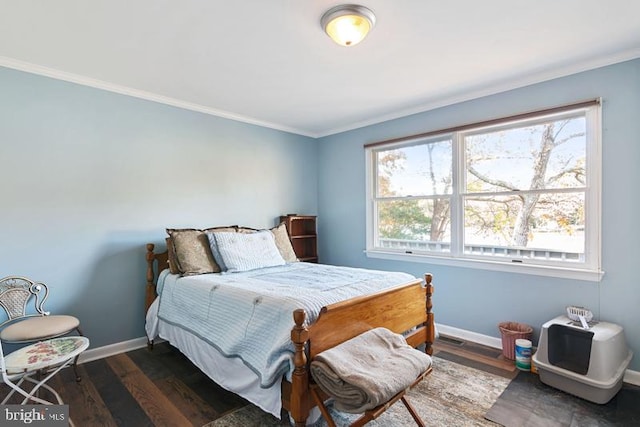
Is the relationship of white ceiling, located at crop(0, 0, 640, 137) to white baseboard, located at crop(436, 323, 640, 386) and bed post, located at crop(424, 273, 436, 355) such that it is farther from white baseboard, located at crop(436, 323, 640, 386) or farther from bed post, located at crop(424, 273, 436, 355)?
white baseboard, located at crop(436, 323, 640, 386)

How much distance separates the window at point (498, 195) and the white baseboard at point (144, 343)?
0.68 meters

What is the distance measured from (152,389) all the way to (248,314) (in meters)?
1.01

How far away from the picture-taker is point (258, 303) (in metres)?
1.94

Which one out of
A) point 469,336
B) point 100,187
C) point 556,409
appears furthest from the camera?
point 469,336

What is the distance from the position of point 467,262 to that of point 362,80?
79.1 inches

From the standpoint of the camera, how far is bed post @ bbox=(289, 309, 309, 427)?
5.22 feet

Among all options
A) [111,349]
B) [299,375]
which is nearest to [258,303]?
[299,375]

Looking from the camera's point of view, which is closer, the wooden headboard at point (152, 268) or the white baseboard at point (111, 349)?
the white baseboard at point (111, 349)

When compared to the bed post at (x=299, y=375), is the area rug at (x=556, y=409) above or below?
below

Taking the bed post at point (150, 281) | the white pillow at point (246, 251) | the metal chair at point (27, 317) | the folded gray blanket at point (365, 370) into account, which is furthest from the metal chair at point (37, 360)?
the folded gray blanket at point (365, 370)

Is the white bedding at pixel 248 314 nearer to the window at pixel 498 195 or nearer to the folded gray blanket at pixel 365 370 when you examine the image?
the folded gray blanket at pixel 365 370

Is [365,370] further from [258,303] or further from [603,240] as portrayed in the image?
[603,240]

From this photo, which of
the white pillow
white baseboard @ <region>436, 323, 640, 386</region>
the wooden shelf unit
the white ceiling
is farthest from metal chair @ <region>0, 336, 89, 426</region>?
white baseboard @ <region>436, 323, 640, 386</region>

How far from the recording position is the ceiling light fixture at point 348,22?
1815mm
